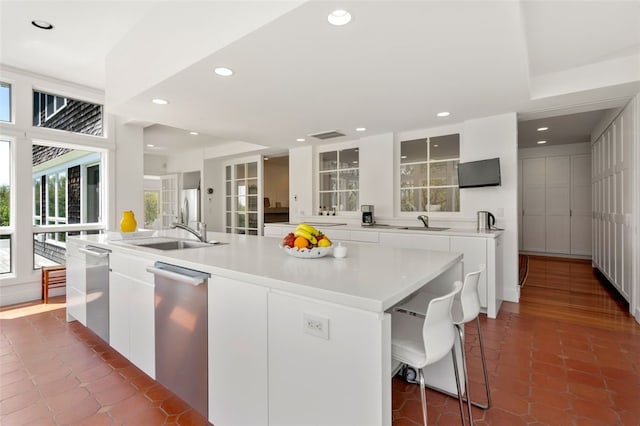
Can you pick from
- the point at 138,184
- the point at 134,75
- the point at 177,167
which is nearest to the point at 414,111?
the point at 134,75

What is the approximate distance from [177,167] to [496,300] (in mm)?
7486

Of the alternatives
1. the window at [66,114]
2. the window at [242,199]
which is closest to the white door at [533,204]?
the window at [242,199]

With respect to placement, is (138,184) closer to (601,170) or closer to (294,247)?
(294,247)

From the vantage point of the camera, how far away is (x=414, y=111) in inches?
140

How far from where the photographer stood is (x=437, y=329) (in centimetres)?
127

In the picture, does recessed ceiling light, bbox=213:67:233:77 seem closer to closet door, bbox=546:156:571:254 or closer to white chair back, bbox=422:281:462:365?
white chair back, bbox=422:281:462:365

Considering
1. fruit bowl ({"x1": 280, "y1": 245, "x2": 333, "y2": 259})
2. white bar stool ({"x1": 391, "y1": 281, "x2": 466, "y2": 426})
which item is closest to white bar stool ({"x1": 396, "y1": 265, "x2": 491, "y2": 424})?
white bar stool ({"x1": 391, "y1": 281, "x2": 466, "y2": 426})

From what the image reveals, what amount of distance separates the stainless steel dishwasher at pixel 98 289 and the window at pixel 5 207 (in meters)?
2.08

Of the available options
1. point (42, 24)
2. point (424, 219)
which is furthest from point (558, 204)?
point (42, 24)

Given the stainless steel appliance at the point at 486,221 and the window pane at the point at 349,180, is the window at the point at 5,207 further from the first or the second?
the stainless steel appliance at the point at 486,221

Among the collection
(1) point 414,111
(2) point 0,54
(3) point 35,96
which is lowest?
(1) point 414,111

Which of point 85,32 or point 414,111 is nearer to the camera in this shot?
point 85,32

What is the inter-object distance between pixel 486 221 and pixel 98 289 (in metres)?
3.93

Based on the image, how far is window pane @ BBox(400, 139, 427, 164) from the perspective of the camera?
4488 millimetres
